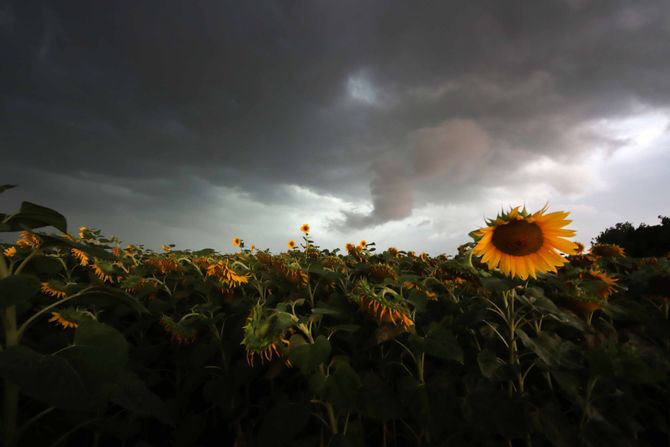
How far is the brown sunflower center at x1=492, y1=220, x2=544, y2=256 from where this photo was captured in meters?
2.79

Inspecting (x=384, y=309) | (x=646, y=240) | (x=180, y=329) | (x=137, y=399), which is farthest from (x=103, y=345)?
(x=646, y=240)

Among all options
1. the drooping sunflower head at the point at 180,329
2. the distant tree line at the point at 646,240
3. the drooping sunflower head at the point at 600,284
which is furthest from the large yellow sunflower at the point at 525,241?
the distant tree line at the point at 646,240

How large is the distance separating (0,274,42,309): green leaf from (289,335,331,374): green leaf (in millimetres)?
1210

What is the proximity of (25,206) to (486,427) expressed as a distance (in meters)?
2.61

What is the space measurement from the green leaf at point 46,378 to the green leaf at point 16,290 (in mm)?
206

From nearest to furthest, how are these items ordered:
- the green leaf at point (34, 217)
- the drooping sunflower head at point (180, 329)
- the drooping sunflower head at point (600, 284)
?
the green leaf at point (34, 217) < the drooping sunflower head at point (180, 329) < the drooping sunflower head at point (600, 284)

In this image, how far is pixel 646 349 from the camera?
7.54 ft

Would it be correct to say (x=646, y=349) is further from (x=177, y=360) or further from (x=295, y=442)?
(x=177, y=360)

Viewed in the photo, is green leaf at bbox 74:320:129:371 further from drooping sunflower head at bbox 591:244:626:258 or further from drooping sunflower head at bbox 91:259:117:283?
drooping sunflower head at bbox 591:244:626:258

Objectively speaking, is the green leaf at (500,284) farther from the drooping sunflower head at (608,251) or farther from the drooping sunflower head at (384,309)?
the drooping sunflower head at (608,251)

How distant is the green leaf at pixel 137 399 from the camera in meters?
1.74

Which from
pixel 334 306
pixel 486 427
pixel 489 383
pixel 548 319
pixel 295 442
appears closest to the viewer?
pixel 486 427

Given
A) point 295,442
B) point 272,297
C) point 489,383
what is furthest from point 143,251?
point 489,383

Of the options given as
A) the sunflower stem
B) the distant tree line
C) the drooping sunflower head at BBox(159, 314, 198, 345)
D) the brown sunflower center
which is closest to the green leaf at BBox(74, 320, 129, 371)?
the sunflower stem
